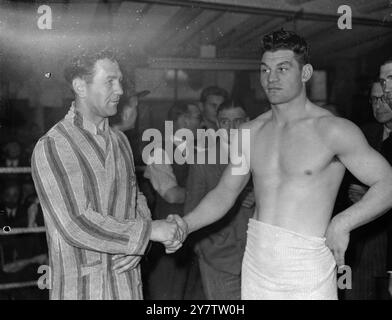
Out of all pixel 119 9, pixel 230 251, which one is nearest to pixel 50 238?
pixel 230 251

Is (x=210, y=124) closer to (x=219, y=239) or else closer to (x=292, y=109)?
(x=219, y=239)

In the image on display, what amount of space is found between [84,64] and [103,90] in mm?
128

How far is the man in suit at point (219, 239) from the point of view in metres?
2.64

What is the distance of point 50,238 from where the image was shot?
5.65ft

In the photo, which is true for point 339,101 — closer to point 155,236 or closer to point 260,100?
point 260,100

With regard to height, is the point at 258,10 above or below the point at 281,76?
above

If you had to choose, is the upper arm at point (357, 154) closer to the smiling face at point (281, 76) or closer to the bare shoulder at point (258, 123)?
the smiling face at point (281, 76)

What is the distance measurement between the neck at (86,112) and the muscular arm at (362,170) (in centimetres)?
96

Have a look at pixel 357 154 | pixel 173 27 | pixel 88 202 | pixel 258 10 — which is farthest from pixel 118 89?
pixel 173 27

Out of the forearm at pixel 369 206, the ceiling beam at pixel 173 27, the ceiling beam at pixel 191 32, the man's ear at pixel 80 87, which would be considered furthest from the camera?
the ceiling beam at pixel 191 32

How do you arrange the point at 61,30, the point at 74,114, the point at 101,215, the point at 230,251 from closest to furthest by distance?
the point at 101,215 < the point at 74,114 < the point at 230,251 < the point at 61,30

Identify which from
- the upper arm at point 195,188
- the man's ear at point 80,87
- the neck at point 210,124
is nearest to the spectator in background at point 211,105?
the neck at point 210,124

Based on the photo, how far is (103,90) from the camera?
188cm
